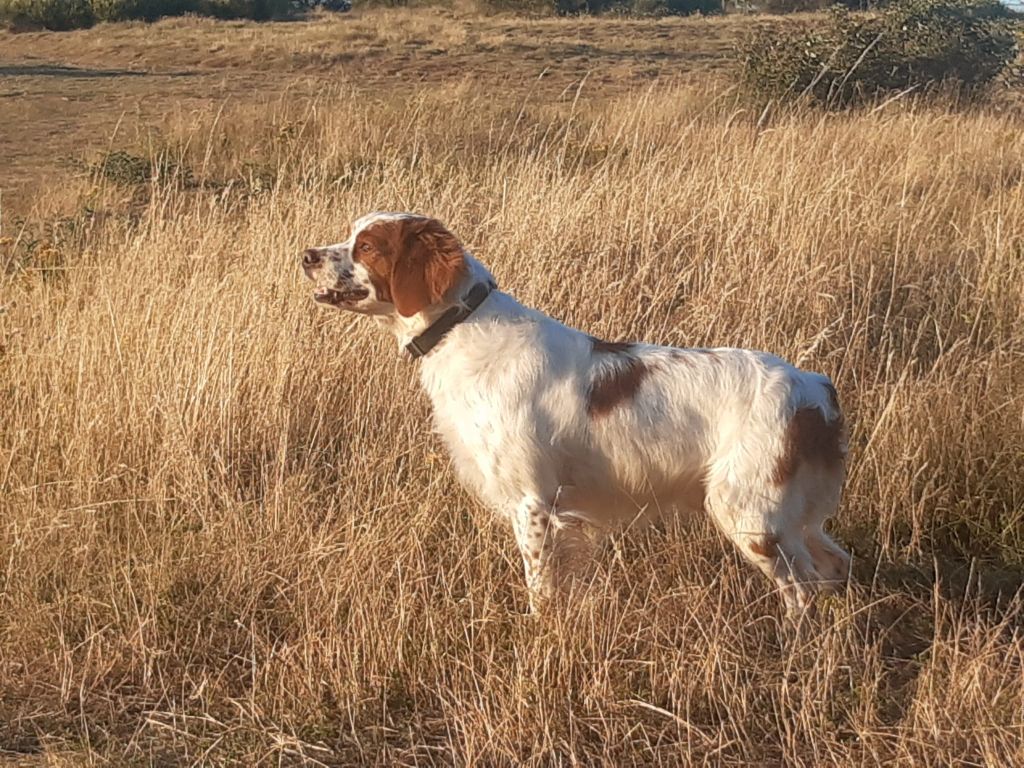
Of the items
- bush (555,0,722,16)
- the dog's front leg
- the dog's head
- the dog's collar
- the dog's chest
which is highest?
the dog's head

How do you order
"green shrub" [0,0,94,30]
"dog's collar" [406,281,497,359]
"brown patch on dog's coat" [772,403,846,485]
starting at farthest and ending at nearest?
"green shrub" [0,0,94,30]
"dog's collar" [406,281,497,359]
"brown patch on dog's coat" [772,403,846,485]

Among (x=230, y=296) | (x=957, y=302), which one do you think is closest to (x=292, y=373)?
(x=230, y=296)

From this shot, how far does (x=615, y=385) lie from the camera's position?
131 inches

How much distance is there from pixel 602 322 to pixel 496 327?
165cm

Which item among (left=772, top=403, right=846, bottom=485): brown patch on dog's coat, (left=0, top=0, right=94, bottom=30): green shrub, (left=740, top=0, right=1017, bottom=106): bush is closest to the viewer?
(left=772, top=403, right=846, bottom=485): brown patch on dog's coat

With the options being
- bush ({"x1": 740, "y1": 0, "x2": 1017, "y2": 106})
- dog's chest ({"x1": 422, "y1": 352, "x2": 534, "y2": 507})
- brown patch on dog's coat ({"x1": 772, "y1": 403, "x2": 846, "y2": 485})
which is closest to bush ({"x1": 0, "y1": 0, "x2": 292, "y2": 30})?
bush ({"x1": 740, "y1": 0, "x2": 1017, "y2": 106})

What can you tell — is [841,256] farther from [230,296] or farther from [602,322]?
[230,296]

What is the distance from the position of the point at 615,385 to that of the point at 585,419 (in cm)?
13

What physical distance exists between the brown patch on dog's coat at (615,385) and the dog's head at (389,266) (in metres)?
0.52

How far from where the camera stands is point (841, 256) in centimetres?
541

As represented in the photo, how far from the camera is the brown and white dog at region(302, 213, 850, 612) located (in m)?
3.21

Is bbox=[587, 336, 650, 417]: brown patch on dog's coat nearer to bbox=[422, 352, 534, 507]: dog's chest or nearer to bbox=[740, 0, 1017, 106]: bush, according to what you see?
bbox=[422, 352, 534, 507]: dog's chest

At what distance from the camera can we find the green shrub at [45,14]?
32.6 m

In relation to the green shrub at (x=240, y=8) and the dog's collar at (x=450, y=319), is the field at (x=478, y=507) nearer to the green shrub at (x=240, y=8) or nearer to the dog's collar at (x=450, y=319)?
the dog's collar at (x=450, y=319)
